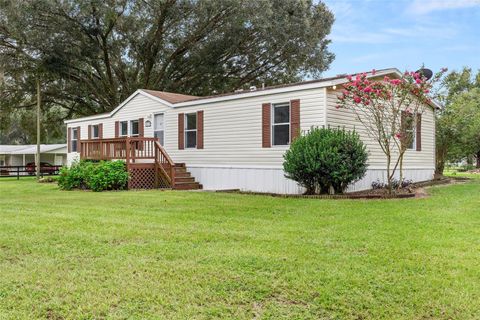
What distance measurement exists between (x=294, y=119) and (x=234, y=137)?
2277mm

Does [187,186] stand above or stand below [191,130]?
below

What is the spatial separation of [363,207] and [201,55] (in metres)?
15.9

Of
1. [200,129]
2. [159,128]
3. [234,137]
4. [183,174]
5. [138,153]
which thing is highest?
[159,128]

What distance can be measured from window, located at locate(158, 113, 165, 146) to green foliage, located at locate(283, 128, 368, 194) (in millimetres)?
6431

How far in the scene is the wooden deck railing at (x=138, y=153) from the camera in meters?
12.8

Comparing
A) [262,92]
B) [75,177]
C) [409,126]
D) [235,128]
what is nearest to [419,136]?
[409,126]

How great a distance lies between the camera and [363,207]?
25.2 feet

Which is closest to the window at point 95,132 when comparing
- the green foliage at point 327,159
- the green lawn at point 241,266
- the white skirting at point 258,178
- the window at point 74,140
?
the window at point 74,140

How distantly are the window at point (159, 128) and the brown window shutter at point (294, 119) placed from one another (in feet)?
18.5

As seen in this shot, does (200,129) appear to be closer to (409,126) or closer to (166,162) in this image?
(166,162)

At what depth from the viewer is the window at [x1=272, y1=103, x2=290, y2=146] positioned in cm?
1124

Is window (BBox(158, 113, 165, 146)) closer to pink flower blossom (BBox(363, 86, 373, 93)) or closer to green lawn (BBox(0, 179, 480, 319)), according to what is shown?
pink flower blossom (BBox(363, 86, 373, 93))

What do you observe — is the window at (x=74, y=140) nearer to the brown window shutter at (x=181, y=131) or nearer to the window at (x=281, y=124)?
the brown window shutter at (x=181, y=131)

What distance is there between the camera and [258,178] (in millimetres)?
11969
